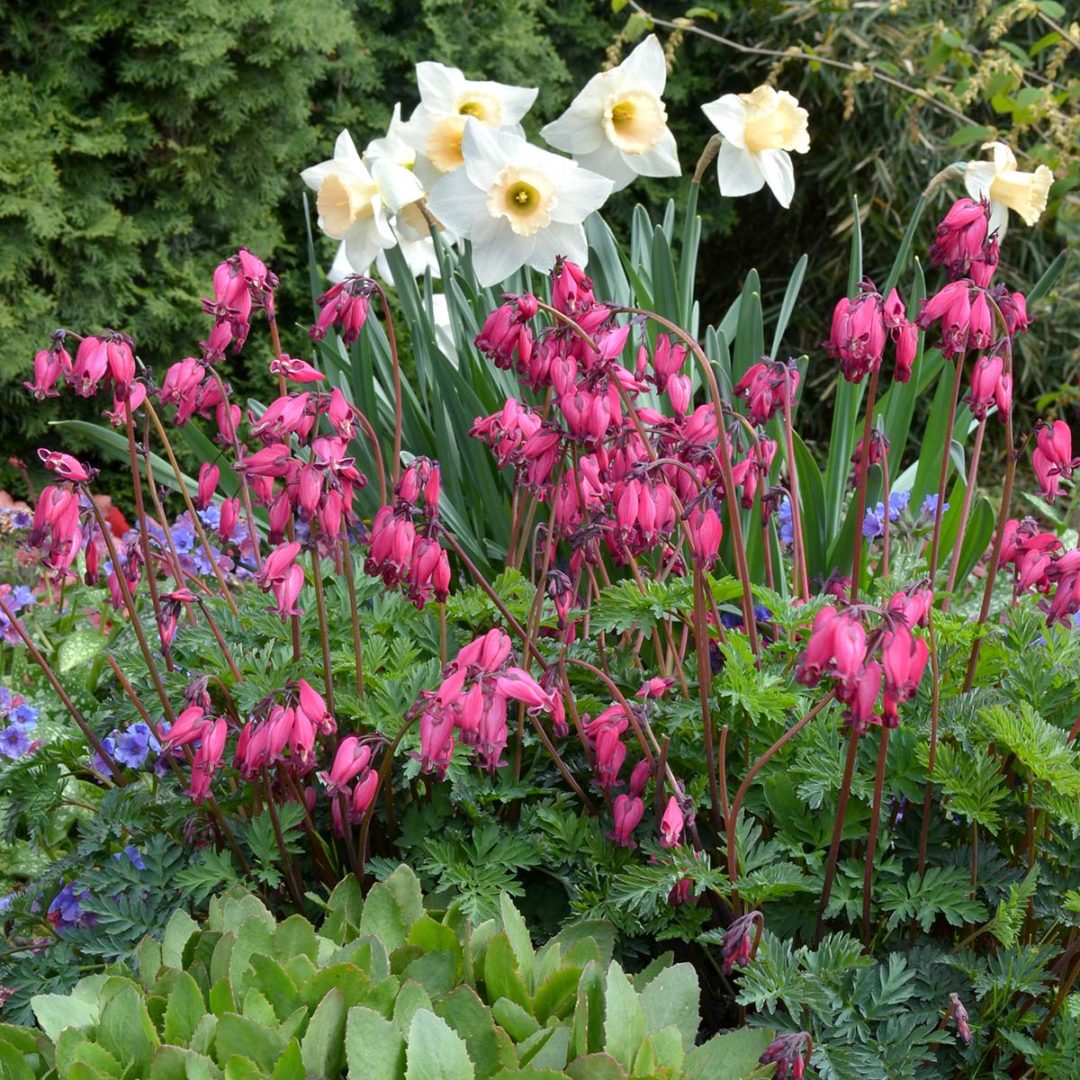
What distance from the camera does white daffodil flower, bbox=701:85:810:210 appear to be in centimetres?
248

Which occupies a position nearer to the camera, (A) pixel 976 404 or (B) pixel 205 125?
(A) pixel 976 404

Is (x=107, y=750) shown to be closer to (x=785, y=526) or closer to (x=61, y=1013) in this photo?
(x=61, y=1013)

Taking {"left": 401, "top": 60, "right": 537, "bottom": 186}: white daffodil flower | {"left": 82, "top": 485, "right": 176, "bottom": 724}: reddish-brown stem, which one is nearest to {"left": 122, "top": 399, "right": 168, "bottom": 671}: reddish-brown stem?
{"left": 82, "top": 485, "right": 176, "bottom": 724}: reddish-brown stem

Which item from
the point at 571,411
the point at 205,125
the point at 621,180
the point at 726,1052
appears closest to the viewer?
the point at 726,1052

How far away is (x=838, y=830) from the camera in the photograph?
1493 mm

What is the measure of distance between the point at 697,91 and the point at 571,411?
16.1 feet

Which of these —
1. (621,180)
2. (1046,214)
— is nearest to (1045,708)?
(621,180)

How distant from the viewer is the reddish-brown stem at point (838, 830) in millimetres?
1377

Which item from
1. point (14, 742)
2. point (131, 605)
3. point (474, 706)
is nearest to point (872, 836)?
point (474, 706)

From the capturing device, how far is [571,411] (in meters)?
1.56

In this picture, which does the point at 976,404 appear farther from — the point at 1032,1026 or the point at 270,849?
the point at 270,849

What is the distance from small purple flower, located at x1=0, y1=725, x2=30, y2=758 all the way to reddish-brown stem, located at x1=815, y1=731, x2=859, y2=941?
5.46 ft

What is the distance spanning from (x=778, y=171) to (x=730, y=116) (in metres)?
0.16

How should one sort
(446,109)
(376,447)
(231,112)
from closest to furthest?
(376,447), (446,109), (231,112)
